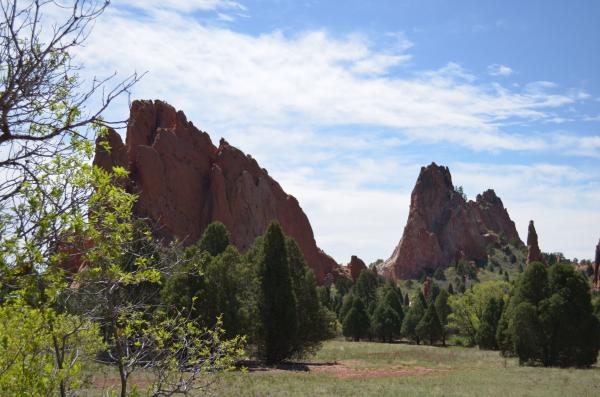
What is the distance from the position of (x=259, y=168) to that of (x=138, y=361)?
98.7 meters

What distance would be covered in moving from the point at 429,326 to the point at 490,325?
29.4ft

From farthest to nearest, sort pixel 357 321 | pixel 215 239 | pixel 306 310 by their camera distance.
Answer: pixel 357 321 → pixel 215 239 → pixel 306 310

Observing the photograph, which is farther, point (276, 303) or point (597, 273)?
point (597, 273)

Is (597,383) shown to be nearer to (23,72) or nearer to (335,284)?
(23,72)

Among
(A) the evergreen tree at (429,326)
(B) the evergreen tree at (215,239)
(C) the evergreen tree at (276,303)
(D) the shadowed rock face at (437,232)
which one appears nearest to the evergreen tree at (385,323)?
(A) the evergreen tree at (429,326)

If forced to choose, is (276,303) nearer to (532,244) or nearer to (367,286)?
(367,286)

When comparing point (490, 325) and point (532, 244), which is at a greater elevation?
point (532, 244)

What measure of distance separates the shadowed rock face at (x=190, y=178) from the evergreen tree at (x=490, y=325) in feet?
148

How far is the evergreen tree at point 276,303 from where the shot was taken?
34.4m

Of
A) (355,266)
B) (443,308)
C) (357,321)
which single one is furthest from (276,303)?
(355,266)

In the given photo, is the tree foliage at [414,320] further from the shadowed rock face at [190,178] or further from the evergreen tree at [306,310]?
the shadowed rock face at [190,178]

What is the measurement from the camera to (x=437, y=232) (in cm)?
17400

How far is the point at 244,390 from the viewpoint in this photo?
67.5 feet

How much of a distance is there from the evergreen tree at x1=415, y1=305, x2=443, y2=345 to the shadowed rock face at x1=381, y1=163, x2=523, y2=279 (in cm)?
9645
